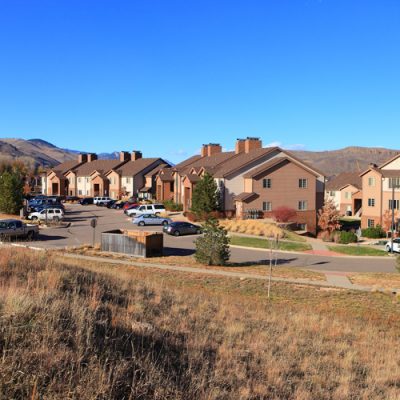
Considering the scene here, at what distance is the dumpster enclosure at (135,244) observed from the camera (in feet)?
106

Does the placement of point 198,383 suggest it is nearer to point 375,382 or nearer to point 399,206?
point 375,382

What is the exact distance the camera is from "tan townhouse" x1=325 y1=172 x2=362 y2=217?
86625mm

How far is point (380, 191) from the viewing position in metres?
62.6

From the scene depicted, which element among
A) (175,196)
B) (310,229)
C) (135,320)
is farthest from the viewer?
(175,196)

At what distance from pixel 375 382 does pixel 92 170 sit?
292ft

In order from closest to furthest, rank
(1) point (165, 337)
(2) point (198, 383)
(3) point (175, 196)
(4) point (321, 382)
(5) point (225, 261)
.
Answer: (2) point (198, 383) → (4) point (321, 382) → (1) point (165, 337) → (5) point (225, 261) → (3) point (175, 196)

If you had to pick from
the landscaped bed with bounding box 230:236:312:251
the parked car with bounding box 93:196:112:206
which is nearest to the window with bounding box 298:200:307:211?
the landscaped bed with bounding box 230:236:312:251

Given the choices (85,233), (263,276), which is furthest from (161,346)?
(85,233)

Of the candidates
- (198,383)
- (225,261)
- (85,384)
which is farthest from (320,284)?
(85,384)

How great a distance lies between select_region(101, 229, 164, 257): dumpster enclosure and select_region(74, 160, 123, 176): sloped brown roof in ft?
193

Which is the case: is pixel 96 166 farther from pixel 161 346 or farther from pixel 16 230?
pixel 161 346

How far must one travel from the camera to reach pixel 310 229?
189ft

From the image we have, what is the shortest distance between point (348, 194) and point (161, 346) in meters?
84.8

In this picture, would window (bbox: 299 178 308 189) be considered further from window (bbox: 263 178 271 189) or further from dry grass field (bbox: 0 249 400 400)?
dry grass field (bbox: 0 249 400 400)
